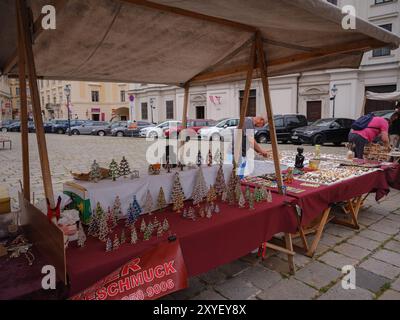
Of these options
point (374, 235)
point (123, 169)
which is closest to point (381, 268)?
point (374, 235)

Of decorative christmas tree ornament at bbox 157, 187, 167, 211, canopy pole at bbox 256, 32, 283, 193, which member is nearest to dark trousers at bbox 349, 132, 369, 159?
canopy pole at bbox 256, 32, 283, 193

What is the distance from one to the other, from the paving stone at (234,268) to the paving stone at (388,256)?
161cm

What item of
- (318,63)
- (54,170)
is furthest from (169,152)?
(54,170)

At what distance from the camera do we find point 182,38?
3.11 metres

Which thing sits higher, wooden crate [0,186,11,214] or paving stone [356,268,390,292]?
wooden crate [0,186,11,214]

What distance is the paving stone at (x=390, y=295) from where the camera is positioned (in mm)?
2775

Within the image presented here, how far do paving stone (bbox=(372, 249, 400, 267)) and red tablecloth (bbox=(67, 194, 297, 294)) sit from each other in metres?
1.27

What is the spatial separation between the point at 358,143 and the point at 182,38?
4858mm

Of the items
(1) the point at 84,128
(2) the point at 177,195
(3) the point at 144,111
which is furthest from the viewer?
(3) the point at 144,111

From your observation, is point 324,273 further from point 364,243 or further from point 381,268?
point 364,243

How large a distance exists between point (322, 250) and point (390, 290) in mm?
940

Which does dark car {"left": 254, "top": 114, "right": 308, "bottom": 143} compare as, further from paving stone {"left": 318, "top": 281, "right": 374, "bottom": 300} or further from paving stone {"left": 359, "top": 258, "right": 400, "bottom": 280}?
paving stone {"left": 318, "top": 281, "right": 374, "bottom": 300}

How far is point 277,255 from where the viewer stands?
3.68 meters

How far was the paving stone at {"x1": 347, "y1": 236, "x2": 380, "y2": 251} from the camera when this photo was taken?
3860 millimetres
